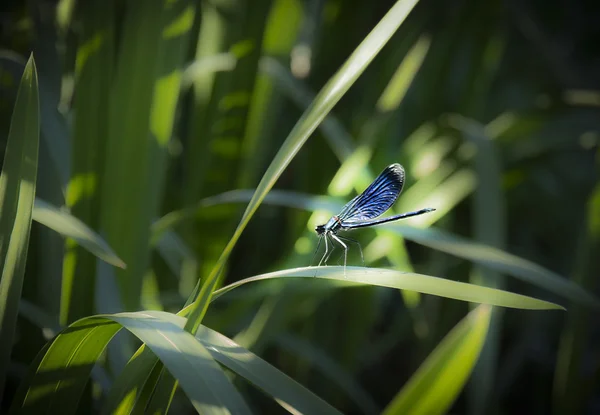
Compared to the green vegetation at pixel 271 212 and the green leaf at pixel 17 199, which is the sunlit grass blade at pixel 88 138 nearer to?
the green vegetation at pixel 271 212

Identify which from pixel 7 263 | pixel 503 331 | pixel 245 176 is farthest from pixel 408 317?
pixel 7 263

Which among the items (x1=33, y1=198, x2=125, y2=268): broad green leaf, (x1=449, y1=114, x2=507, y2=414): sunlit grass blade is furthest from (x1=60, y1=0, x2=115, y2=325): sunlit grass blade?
(x1=449, y1=114, x2=507, y2=414): sunlit grass blade

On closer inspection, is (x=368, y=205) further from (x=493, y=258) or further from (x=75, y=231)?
(x=75, y=231)

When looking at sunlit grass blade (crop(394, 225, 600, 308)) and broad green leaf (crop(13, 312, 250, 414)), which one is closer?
Result: broad green leaf (crop(13, 312, 250, 414))

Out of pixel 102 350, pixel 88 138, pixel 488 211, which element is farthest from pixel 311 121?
pixel 488 211

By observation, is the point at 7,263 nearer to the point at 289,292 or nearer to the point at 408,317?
the point at 289,292

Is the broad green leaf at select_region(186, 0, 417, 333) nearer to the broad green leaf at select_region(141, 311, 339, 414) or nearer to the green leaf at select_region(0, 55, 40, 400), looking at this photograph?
the broad green leaf at select_region(141, 311, 339, 414)

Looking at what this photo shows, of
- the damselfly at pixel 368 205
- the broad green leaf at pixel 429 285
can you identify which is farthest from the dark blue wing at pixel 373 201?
the broad green leaf at pixel 429 285

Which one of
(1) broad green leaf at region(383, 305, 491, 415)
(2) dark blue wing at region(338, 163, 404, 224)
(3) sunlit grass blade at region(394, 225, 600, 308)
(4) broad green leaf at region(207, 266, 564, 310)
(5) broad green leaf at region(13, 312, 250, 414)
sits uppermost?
(2) dark blue wing at region(338, 163, 404, 224)
